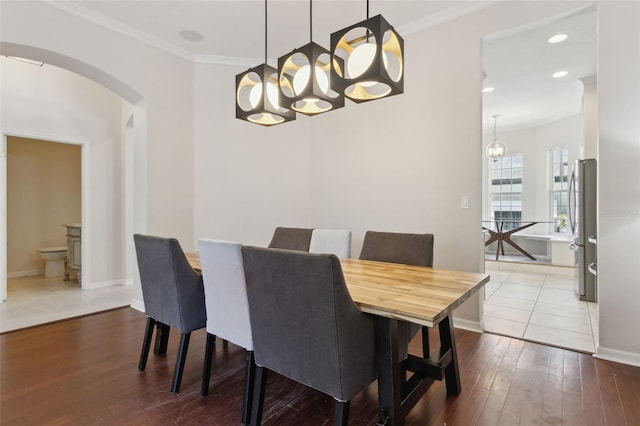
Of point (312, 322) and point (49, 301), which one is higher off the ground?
point (312, 322)

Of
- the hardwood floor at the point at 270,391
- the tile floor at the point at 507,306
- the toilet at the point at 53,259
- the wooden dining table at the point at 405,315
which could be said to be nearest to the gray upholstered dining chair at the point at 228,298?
the hardwood floor at the point at 270,391

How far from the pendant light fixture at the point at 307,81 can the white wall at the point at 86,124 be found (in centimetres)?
379

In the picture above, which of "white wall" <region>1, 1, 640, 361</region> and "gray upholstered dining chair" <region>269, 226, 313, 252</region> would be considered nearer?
"white wall" <region>1, 1, 640, 361</region>

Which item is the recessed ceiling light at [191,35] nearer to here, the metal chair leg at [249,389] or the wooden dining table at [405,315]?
the wooden dining table at [405,315]

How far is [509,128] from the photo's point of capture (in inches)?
304

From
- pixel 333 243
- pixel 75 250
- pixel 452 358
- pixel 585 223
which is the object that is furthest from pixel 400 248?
pixel 75 250

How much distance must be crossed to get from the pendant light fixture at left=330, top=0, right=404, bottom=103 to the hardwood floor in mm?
1806

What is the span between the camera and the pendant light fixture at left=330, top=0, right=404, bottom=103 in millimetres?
1644

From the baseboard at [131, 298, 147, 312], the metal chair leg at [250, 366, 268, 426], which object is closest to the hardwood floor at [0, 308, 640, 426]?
the metal chair leg at [250, 366, 268, 426]

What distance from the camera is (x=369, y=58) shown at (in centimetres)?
170

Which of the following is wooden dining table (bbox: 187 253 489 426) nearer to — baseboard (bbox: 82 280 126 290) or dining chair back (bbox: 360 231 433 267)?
dining chair back (bbox: 360 231 433 267)

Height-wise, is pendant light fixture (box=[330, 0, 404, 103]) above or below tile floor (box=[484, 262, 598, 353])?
above

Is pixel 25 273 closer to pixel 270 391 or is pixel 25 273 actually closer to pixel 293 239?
pixel 293 239

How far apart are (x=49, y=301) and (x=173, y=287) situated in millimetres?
3105
